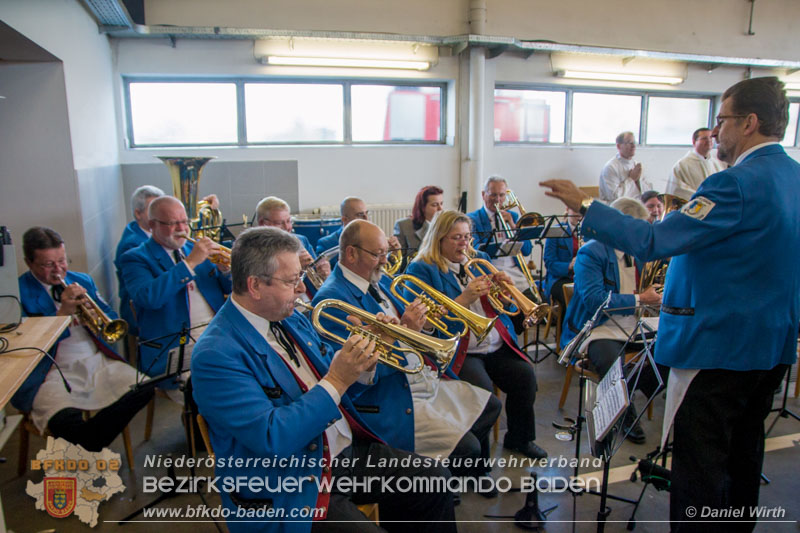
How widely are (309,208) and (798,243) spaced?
18.5 ft

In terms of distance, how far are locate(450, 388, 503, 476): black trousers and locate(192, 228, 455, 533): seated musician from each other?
0.40 meters

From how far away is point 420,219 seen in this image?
5098 millimetres

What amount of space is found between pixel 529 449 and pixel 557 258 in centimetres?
236

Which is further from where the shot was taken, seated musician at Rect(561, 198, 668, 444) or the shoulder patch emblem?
seated musician at Rect(561, 198, 668, 444)

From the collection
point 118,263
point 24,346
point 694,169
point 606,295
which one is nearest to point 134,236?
point 118,263

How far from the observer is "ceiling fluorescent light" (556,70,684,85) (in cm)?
767

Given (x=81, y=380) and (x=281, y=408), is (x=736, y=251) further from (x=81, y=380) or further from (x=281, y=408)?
(x=81, y=380)

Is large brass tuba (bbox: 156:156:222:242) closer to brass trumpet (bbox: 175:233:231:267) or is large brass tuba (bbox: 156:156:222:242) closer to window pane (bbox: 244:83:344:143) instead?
brass trumpet (bbox: 175:233:231:267)

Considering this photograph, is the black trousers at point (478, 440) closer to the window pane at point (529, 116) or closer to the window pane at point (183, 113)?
the window pane at point (183, 113)

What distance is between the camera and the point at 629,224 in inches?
82.4

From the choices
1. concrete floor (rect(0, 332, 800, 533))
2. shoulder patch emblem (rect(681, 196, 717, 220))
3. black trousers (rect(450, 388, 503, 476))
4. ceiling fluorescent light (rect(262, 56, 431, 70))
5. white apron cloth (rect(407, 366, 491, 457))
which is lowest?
concrete floor (rect(0, 332, 800, 533))

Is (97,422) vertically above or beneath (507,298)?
beneath

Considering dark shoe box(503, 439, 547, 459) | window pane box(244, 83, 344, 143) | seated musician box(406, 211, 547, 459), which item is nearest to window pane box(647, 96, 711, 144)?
window pane box(244, 83, 344, 143)

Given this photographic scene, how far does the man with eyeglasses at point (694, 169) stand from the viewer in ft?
20.4
